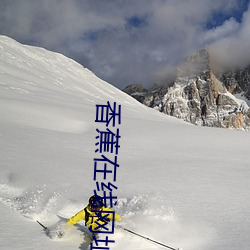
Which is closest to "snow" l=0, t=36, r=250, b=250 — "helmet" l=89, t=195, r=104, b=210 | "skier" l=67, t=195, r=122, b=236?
"skier" l=67, t=195, r=122, b=236

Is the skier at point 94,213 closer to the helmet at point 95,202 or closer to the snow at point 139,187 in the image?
the helmet at point 95,202

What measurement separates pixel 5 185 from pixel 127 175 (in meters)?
3.43

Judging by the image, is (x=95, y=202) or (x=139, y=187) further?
(x=139, y=187)

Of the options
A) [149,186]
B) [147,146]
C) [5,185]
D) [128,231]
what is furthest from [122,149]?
[128,231]

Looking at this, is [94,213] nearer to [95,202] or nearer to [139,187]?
[95,202]

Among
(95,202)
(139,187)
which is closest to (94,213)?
(95,202)

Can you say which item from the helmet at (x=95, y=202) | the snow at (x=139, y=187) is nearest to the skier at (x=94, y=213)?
the helmet at (x=95, y=202)

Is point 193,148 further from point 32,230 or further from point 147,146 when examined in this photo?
point 32,230

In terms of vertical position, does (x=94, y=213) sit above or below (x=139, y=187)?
below

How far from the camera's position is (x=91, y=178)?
8.31 metres

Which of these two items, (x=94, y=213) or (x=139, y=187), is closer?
(x=94, y=213)

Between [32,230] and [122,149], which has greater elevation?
[122,149]

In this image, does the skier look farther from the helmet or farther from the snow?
the snow

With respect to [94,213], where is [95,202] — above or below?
above
